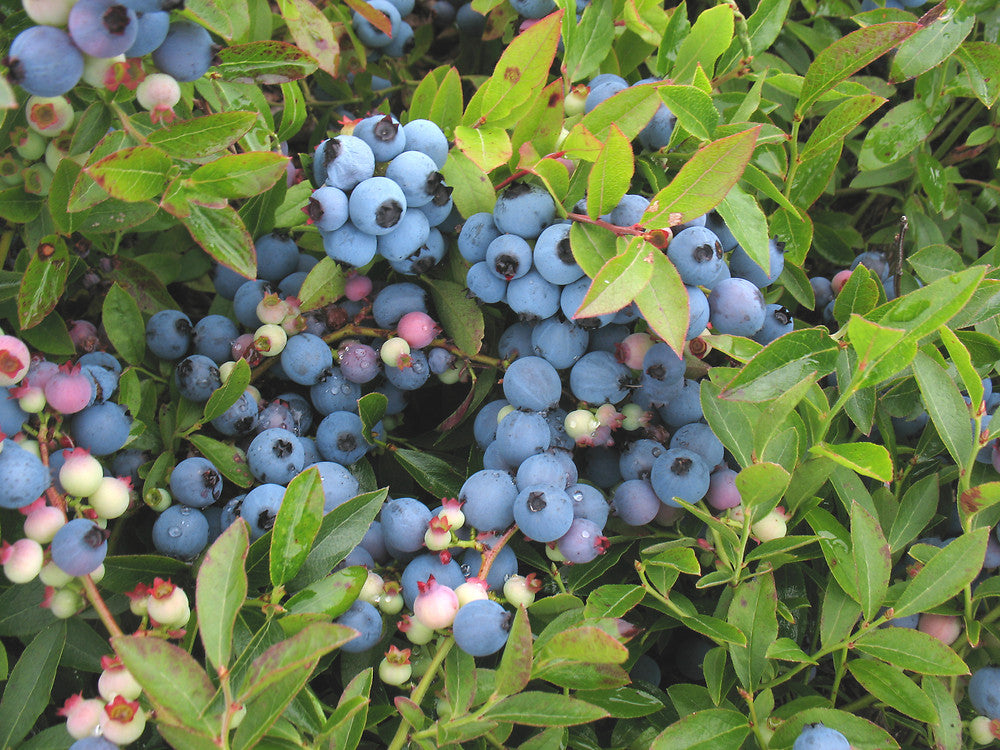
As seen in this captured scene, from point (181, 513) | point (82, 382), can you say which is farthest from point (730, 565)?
point (82, 382)

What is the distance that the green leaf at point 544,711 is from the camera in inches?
35.5

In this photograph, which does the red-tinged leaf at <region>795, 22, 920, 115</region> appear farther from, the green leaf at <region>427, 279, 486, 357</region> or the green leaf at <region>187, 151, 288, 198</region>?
the green leaf at <region>187, 151, 288, 198</region>

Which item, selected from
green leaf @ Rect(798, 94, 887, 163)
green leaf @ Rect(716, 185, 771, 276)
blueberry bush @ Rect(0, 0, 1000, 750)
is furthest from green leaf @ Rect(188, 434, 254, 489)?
green leaf @ Rect(798, 94, 887, 163)

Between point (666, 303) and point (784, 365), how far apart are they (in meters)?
0.21

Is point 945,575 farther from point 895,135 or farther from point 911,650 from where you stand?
point 895,135

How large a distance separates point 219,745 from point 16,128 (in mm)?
952

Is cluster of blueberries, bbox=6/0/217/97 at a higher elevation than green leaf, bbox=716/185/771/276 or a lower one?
higher

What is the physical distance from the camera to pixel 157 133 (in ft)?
3.35

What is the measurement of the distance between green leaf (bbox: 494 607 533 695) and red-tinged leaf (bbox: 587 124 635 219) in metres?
0.58

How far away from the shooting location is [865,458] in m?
0.99

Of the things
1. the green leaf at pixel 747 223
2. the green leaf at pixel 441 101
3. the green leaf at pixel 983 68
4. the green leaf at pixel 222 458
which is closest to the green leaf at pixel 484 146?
the green leaf at pixel 441 101

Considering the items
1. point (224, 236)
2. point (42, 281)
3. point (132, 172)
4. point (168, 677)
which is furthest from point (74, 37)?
point (168, 677)

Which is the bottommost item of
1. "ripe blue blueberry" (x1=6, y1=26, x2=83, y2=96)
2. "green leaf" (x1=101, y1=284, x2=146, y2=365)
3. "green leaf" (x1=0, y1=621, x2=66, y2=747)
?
"green leaf" (x1=0, y1=621, x2=66, y2=747)

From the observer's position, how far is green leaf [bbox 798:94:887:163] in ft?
4.15
